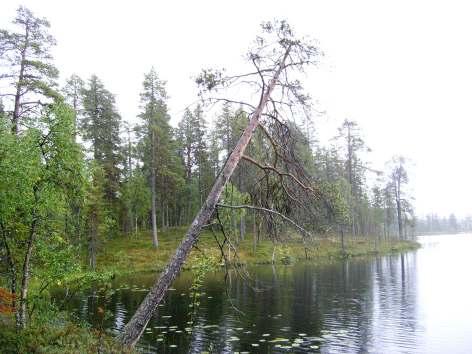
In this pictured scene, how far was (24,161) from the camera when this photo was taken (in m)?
9.86

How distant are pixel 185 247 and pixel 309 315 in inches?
424

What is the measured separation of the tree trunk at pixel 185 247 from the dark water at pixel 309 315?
0.84m

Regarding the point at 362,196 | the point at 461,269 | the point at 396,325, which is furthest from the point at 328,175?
the point at 396,325

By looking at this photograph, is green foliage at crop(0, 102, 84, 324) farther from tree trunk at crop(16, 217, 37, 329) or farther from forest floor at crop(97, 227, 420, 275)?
forest floor at crop(97, 227, 420, 275)

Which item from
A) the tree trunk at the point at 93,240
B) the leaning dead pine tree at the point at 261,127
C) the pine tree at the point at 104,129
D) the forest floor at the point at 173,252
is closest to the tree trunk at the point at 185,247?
the leaning dead pine tree at the point at 261,127

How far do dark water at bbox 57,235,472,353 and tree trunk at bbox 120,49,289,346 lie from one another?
838 mm

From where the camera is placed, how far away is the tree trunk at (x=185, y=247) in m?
A: 9.60

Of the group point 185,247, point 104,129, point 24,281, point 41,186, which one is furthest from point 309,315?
point 104,129

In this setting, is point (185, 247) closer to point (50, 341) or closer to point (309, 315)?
point (50, 341)

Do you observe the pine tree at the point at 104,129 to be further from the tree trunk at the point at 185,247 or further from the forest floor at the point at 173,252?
the tree trunk at the point at 185,247

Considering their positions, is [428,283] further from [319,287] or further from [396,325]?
[396,325]

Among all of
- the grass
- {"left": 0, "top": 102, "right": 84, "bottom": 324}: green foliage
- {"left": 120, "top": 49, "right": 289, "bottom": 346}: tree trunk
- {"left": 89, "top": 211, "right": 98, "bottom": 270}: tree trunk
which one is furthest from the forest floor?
{"left": 120, "top": 49, "right": 289, "bottom": 346}: tree trunk

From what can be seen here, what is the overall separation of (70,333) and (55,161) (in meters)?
4.63

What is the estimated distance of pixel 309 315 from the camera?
18.5m
